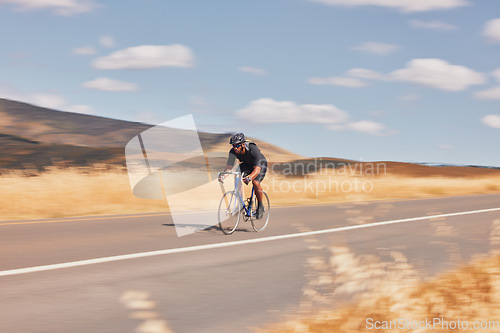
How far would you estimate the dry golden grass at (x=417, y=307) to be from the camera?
5.03 m

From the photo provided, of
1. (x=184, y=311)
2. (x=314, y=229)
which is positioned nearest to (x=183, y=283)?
(x=184, y=311)

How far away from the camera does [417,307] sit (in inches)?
211

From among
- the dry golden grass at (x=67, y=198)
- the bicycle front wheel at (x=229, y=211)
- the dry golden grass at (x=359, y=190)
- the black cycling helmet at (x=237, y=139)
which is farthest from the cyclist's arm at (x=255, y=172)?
the dry golden grass at (x=359, y=190)

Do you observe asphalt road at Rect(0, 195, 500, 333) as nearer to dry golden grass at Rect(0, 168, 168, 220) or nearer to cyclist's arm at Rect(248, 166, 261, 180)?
cyclist's arm at Rect(248, 166, 261, 180)

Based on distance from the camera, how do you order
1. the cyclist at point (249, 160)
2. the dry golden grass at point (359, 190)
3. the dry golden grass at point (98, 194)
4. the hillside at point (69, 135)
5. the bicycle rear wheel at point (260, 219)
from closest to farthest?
the cyclist at point (249, 160), the bicycle rear wheel at point (260, 219), the dry golden grass at point (98, 194), the dry golden grass at point (359, 190), the hillside at point (69, 135)

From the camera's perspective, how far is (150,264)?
895 cm

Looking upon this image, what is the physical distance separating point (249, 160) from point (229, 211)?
44.9 inches

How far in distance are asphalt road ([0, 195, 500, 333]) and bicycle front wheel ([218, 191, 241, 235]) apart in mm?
241

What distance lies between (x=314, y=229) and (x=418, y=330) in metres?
9.00

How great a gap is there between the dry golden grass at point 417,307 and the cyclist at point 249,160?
5.44 m

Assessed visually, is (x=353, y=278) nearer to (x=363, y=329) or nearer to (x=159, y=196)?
(x=363, y=329)

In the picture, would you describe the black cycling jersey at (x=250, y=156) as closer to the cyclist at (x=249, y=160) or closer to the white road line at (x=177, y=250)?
the cyclist at (x=249, y=160)

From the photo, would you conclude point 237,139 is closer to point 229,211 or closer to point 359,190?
point 229,211

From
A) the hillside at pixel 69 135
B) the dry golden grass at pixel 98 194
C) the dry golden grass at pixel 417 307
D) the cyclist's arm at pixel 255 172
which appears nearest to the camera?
the dry golden grass at pixel 417 307
